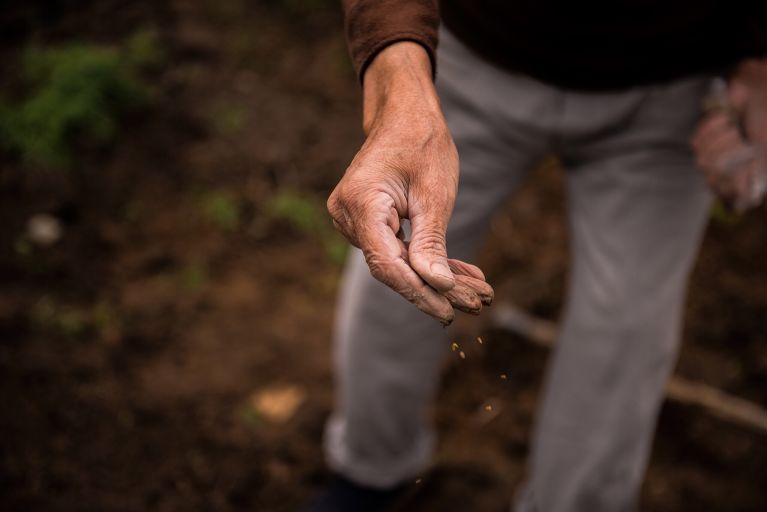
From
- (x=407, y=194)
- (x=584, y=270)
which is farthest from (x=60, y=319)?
(x=407, y=194)

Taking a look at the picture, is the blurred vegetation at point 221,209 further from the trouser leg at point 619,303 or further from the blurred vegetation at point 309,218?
the trouser leg at point 619,303

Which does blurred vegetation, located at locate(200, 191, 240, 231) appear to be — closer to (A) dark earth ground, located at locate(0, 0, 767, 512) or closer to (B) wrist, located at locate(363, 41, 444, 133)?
(A) dark earth ground, located at locate(0, 0, 767, 512)

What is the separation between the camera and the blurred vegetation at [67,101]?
319cm

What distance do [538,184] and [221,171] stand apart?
153 cm

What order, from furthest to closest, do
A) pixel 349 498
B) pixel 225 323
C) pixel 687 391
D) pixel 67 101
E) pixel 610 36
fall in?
pixel 67 101 < pixel 225 323 < pixel 687 391 < pixel 349 498 < pixel 610 36

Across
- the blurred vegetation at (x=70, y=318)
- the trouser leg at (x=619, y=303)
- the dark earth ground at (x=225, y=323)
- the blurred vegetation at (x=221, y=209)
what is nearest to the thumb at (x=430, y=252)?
the trouser leg at (x=619, y=303)

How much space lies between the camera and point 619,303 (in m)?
1.73

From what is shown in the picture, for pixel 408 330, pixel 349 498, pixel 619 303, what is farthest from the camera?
pixel 349 498

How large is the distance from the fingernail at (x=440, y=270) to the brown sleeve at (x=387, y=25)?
45 cm

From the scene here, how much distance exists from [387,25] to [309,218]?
78.3 inches

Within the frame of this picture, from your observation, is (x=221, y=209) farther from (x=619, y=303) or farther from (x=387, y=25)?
(x=387, y=25)

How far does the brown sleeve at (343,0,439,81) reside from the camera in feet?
4.00

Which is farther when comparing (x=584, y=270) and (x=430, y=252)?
(x=584, y=270)

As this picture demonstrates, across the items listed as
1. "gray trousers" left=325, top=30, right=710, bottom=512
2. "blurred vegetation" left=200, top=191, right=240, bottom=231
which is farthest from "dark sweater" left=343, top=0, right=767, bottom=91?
"blurred vegetation" left=200, top=191, right=240, bottom=231
